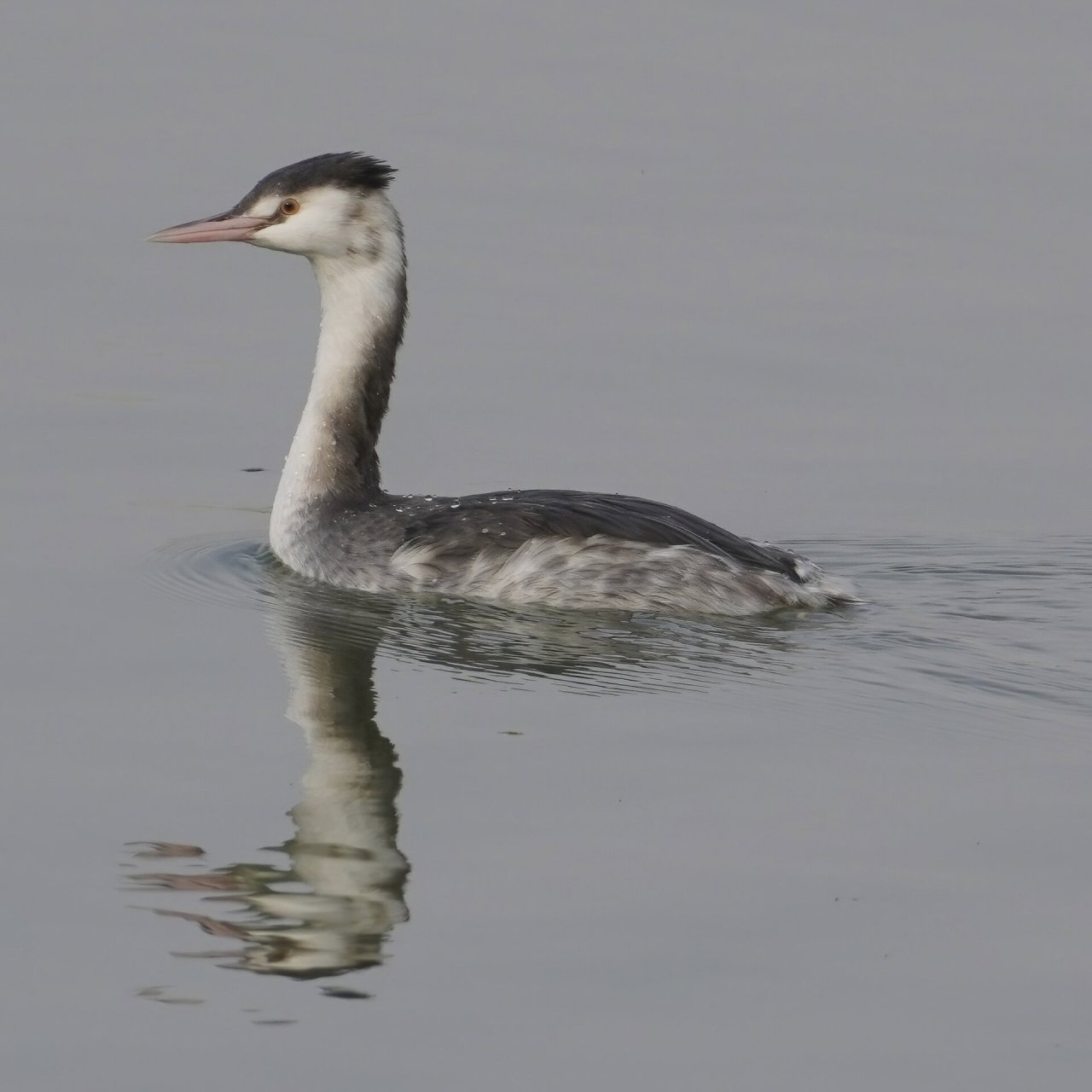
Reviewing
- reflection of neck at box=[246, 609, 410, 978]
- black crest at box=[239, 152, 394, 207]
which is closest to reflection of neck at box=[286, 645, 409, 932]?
reflection of neck at box=[246, 609, 410, 978]

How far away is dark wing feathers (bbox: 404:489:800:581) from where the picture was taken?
10469 millimetres

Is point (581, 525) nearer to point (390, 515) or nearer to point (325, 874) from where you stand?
point (390, 515)

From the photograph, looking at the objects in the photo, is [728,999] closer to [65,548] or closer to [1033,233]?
[65,548]

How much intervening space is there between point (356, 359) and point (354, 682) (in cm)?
252

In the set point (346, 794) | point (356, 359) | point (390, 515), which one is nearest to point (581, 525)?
point (390, 515)

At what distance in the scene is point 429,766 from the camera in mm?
8359

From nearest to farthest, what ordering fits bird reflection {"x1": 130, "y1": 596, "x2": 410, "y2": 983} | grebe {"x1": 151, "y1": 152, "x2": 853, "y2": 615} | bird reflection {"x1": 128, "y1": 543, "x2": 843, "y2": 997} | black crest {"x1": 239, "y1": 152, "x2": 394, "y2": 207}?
bird reflection {"x1": 130, "y1": 596, "x2": 410, "y2": 983} < bird reflection {"x1": 128, "y1": 543, "x2": 843, "y2": 997} < grebe {"x1": 151, "y1": 152, "x2": 853, "y2": 615} < black crest {"x1": 239, "y1": 152, "x2": 394, "y2": 207}

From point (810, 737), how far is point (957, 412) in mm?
5212

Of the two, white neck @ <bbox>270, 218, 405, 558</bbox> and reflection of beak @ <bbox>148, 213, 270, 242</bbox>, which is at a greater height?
reflection of beak @ <bbox>148, 213, 270, 242</bbox>

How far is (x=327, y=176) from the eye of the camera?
11430 mm

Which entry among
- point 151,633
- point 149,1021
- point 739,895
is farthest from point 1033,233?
point 149,1021

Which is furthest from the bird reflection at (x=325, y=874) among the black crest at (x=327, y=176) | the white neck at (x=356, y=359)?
the black crest at (x=327, y=176)

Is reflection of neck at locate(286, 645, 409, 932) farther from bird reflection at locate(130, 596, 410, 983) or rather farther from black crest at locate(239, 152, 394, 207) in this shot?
black crest at locate(239, 152, 394, 207)

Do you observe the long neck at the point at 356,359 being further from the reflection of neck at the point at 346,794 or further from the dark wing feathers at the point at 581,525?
the reflection of neck at the point at 346,794
